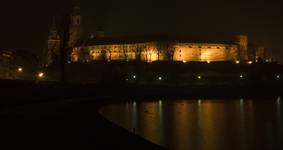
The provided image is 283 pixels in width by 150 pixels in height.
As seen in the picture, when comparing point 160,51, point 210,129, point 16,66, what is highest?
point 160,51

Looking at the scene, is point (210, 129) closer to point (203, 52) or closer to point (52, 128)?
point (52, 128)

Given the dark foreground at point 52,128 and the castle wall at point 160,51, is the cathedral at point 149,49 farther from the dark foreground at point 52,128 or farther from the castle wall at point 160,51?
the dark foreground at point 52,128

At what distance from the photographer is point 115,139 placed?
19156 millimetres

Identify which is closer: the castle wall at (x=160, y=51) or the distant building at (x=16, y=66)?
the distant building at (x=16, y=66)

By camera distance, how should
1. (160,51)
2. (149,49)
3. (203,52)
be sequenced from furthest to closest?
1. (203,52)
2. (149,49)
3. (160,51)

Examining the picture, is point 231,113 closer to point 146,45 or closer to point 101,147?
point 101,147

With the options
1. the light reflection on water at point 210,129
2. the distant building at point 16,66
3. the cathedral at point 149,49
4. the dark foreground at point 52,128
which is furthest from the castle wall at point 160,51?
the light reflection on water at point 210,129

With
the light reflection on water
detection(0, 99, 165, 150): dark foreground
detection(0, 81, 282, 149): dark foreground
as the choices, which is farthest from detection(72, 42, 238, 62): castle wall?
detection(0, 99, 165, 150): dark foreground

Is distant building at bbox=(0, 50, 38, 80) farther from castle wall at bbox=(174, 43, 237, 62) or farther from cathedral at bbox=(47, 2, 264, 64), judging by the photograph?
castle wall at bbox=(174, 43, 237, 62)

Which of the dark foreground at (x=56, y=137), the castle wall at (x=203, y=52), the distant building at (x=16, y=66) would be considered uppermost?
the castle wall at (x=203, y=52)

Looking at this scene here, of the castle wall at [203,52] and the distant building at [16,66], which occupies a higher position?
the castle wall at [203,52]

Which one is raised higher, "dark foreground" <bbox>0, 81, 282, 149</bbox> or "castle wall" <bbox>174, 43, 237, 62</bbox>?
"castle wall" <bbox>174, 43, 237, 62</bbox>

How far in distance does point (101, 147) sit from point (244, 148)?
29.7ft

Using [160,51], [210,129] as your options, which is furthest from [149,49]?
[210,129]
